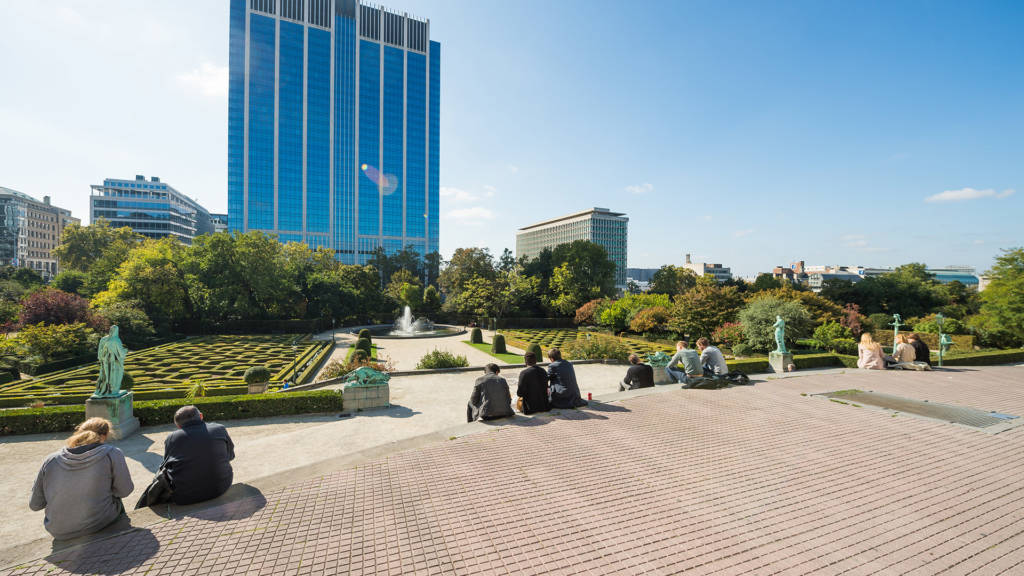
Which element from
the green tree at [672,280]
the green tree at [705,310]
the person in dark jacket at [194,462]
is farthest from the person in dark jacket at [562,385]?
the green tree at [672,280]

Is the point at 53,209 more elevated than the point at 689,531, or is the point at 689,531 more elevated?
the point at 53,209

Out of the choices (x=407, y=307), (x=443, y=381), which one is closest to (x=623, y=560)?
(x=443, y=381)

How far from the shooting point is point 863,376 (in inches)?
527

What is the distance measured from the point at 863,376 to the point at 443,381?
560 inches

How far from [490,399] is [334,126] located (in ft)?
344

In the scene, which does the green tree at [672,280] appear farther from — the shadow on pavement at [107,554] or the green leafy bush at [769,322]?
the shadow on pavement at [107,554]

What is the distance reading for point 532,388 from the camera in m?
8.58

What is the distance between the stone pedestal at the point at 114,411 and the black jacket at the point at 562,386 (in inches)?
375

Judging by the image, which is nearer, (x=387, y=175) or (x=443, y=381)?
(x=443, y=381)

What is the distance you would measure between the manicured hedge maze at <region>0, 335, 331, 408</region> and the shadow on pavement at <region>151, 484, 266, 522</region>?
34.9ft

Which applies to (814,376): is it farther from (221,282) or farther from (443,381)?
(221,282)

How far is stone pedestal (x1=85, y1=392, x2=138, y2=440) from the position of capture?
357 inches

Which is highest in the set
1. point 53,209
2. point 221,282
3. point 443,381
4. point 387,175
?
point 387,175

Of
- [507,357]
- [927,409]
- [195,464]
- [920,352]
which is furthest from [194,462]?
[920,352]
